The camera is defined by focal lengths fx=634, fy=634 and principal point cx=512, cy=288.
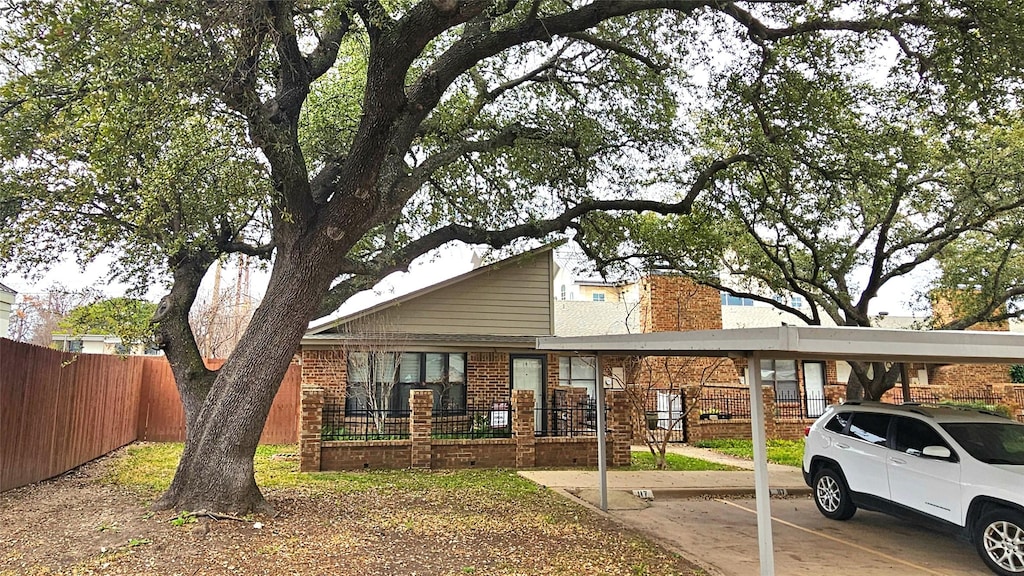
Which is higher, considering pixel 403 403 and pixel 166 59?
pixel 166 59

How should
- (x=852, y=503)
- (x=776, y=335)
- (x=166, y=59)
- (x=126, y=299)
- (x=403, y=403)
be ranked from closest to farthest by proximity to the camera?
(x=776, y=335)
(x=166, y=59)
(x=852, y=503)
(x=126, y=299)
(x=403, y=403)

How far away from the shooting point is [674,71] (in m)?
10.8

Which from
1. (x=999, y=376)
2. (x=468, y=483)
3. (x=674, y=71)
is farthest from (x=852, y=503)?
(x=999, y=376)

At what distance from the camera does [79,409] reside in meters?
11.8

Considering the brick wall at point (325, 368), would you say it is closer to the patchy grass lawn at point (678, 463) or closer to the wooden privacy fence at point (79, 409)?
the wooden privacy fence at point (79, 409)

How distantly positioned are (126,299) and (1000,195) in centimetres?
1547

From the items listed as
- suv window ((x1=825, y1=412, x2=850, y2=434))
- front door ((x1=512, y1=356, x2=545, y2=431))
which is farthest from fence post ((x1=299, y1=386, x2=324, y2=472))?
suv window ((x1=825, y1=412, x2=850, y2=434))

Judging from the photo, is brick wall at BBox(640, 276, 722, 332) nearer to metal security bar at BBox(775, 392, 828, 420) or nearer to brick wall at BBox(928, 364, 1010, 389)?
metal security bar at BBox(775, 392, 828, 420)

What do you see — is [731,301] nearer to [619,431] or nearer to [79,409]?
[619,431]

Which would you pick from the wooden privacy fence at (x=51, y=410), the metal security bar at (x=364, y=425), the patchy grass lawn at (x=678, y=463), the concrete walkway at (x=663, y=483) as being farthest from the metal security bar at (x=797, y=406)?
the wooden privacy fence at (x=51, y=410)

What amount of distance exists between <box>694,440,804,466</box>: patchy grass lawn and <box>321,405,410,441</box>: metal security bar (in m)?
8.18

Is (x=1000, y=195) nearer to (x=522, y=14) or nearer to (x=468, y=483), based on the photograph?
(x=522, y=14)

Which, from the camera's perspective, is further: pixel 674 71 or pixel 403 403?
pixel 403 403

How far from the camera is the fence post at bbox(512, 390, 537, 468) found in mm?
13070
